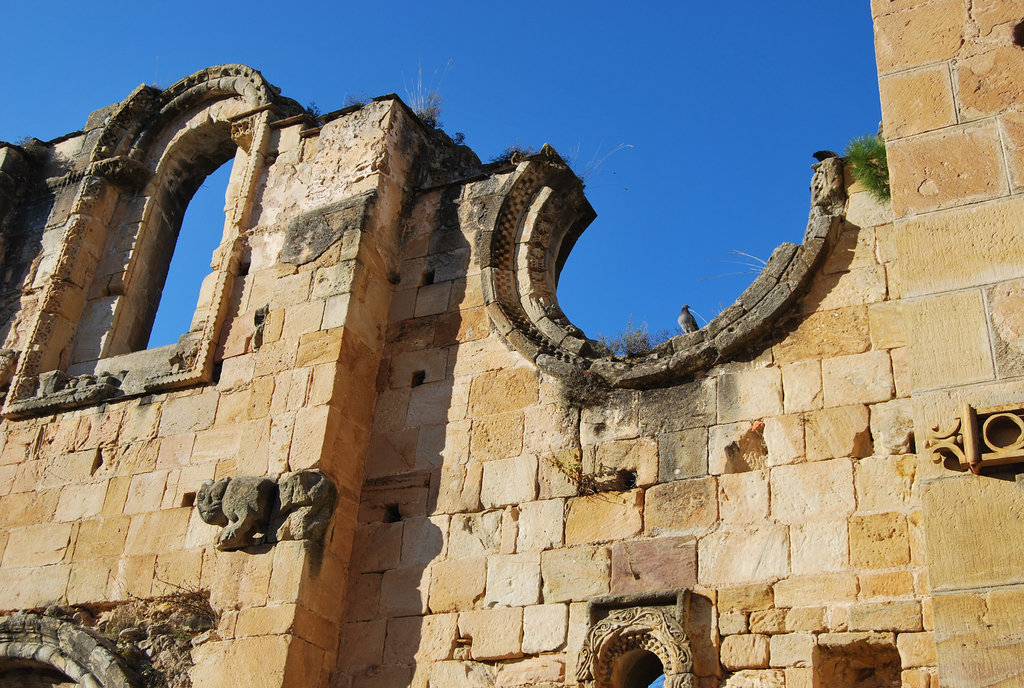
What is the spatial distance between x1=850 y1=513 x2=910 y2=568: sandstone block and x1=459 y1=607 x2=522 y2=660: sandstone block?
1.96 m

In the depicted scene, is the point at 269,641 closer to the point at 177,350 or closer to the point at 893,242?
the point at 177,350

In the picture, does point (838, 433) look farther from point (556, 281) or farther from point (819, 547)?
point (556, 281)

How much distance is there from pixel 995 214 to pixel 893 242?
1.26m

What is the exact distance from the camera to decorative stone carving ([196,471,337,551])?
24.2 feet

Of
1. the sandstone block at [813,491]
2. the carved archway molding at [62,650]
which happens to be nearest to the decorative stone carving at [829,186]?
the sandstone block at [813,491]

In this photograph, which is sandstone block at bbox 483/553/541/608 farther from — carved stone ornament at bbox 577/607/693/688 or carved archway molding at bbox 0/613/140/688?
carved archway molding at bbox 0/613/140/688

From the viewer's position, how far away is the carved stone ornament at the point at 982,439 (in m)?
5.07

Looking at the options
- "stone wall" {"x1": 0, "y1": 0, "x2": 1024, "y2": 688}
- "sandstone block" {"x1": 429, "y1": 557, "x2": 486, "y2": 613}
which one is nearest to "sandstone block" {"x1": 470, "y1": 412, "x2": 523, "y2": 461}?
"stone wall" {"x1": 0, "y1": 0, "x2": 1024, "y2": 688}

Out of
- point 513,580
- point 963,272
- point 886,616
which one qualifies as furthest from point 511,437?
Answer: point 963,272

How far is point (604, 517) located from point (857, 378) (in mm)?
1665

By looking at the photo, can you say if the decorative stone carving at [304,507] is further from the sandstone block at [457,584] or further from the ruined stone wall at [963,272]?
the ruined stone wall at [963,272]

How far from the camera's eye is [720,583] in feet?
20.9

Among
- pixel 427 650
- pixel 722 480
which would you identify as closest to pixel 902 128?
pixel 722 480

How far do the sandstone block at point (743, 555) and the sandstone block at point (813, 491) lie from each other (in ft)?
0.41
